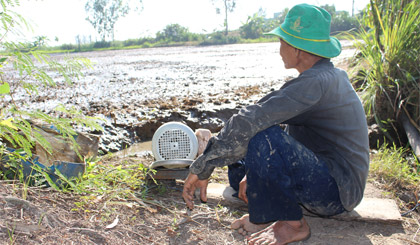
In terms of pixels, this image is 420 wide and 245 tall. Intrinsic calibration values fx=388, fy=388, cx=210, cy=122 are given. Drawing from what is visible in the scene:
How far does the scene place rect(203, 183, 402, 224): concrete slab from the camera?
8.63 ft

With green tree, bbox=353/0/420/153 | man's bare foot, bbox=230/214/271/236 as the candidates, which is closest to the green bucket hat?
man's bare foot, bbox=230/214/271/236

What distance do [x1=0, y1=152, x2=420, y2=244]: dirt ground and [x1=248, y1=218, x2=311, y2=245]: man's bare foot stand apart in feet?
0.43

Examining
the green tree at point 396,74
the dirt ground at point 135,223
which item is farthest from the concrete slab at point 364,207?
the green tree at point 396,74

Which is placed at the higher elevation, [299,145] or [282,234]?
[299,145]

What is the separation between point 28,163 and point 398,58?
409 cm

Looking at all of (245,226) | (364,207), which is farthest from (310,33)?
(364,207)

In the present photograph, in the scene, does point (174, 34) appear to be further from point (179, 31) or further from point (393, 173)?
point (393, 173)

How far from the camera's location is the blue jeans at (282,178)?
83.2 inches

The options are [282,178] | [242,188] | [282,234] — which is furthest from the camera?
[242,188]

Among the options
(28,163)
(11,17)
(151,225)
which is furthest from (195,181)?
(11,17)

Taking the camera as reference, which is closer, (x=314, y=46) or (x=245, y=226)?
(x=314, y=46)

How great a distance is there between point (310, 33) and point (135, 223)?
5.11 feet

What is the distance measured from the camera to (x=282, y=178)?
7.00 ft

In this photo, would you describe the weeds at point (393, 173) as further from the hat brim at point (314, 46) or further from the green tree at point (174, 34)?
the green tree at point (174, 34)
